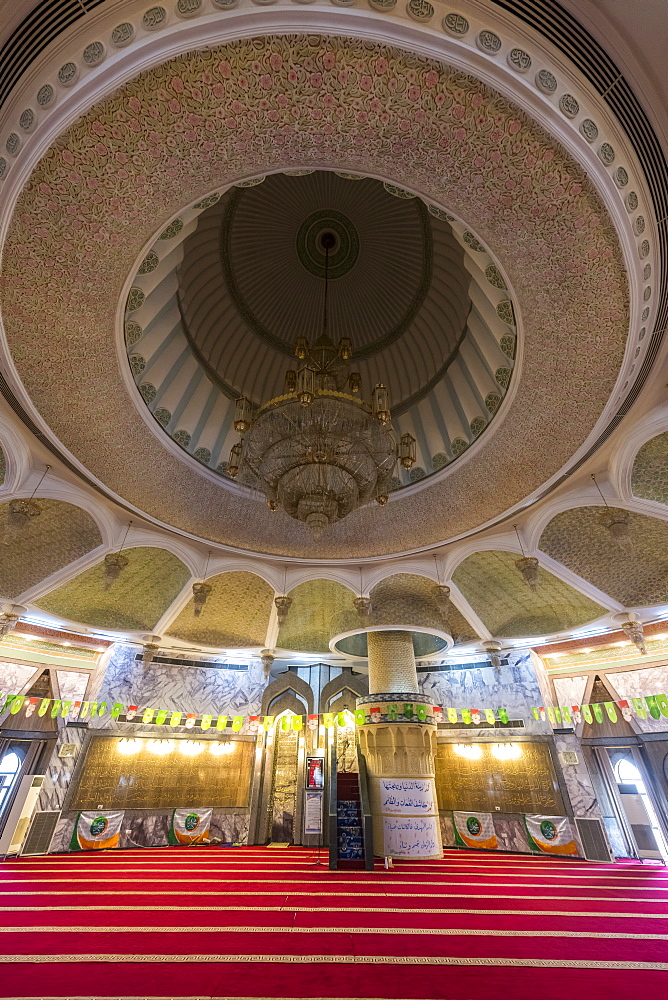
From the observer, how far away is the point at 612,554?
795 cm

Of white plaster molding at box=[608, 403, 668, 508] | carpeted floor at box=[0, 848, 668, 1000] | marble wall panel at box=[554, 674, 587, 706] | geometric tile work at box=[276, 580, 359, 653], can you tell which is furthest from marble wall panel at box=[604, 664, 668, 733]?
geometric tile work at box=[276, 580, 359, 653]

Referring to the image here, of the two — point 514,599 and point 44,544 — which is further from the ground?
point 514,599

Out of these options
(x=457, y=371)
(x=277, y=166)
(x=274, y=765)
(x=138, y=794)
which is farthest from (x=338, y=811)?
(x=277, y=166)

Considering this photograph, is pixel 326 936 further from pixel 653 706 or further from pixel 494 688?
pixel 494 688

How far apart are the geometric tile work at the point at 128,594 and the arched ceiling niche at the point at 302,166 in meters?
3.78

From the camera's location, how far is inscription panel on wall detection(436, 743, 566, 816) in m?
9.62

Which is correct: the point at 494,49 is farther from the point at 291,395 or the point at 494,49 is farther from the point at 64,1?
the point at 291,395

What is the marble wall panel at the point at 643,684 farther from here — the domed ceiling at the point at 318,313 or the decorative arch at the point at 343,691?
the domed ceiling at the point at 318,313

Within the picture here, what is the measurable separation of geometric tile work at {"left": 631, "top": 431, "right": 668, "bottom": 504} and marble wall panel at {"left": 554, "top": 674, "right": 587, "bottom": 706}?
6.16 meters

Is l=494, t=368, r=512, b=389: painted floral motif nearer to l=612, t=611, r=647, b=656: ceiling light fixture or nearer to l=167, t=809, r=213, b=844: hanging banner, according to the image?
l=612, t=611, r=647, b=656: ceiling light fixture

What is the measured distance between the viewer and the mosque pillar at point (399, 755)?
26.1 ft

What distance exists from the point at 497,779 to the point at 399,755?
3202 millimetres

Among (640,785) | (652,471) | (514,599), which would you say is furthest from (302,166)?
(640,785)

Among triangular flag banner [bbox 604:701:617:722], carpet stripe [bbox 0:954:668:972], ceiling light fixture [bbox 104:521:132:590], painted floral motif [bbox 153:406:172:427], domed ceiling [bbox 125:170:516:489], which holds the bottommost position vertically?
carpet stripe [bbox 0:954:668:972]
